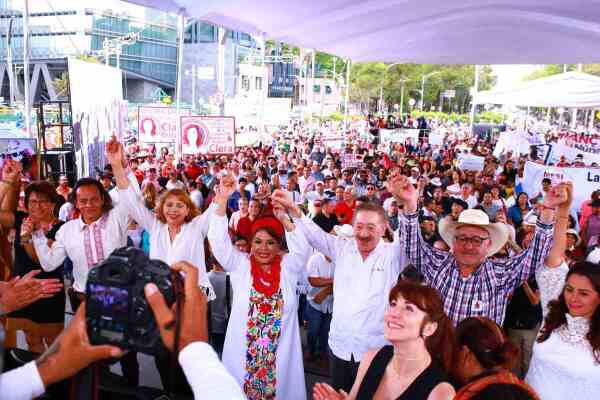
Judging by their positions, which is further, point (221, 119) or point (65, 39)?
point (65, 39)

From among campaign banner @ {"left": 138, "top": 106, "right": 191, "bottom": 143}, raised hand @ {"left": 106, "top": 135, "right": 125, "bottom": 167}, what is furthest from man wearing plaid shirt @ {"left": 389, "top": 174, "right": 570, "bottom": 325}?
campaign banner @ {"left": 138, "top": 106, "right": 191, "bottom": 143}

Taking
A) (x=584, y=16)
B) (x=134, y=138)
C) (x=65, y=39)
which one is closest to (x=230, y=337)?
(x=584, y=16)

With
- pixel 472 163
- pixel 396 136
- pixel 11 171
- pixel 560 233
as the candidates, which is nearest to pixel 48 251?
pixel 11 171

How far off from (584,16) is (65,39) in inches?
2044

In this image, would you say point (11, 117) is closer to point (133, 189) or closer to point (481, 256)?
point (133, 189)

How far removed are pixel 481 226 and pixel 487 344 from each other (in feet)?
3.32

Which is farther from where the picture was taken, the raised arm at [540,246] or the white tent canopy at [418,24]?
the white tent canopy at [418,24]

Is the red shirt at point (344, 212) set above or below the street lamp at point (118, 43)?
below

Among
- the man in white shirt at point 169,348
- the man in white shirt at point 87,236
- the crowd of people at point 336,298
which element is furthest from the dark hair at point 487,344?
the man in white shirt at point 87,236

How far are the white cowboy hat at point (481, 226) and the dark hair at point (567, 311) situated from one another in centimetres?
59

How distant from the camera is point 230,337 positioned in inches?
127

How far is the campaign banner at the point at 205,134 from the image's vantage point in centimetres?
813

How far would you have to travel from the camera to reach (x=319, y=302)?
14.8 ft

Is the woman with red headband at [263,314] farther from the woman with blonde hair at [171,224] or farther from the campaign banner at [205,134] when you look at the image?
the campaign banner at [205,134]
